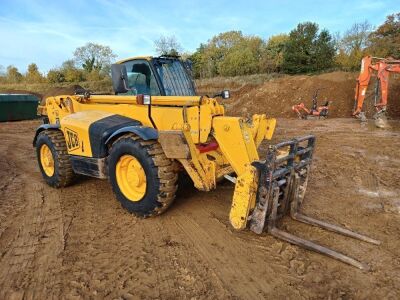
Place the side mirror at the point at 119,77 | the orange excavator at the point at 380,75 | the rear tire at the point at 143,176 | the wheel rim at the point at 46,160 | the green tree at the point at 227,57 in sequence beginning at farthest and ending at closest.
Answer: the green tree at the point at 227,57 < the orange excavator at the point at 380,75 < the wheel rim at the point at 46,160 < the side mirror at the point at 119,77 < the rear tire at the point at 143,176

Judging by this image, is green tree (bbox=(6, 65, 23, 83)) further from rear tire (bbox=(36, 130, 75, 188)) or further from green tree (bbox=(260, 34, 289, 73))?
rear tire (bbox=(36, 130, 75, 188))

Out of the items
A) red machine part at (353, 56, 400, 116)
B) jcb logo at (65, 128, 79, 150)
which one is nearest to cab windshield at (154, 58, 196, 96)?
jcb logo at (65, 128, 79, 150)

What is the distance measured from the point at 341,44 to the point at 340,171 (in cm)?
3358

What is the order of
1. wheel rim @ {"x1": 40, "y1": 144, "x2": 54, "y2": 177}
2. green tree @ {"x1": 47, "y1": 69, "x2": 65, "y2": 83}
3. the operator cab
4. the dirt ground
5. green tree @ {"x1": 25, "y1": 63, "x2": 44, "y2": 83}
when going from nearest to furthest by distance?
the dirt ground < the operator cab < wheel rim @ {"x1": 40, "y1": 144, "x2": 54, "y2": 177} < green tree @ {"x1": 47, "y1": 69, "x2": 65, "y2": 83} < green tree @ {"x1": 25, "y1": 63, "x2": 44, "y2": 83}

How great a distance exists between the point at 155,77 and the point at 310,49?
83.5 feet

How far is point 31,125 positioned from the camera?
15.1 metres

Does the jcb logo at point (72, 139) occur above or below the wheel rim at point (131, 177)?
above

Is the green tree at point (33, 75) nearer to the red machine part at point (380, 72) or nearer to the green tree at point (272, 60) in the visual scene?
the green tree at point (272, 60)

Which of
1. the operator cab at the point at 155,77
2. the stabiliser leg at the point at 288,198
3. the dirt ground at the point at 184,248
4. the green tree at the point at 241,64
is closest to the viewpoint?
the dirt ground at the point at 184,248

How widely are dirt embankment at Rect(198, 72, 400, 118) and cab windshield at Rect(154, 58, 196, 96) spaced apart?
10739mm

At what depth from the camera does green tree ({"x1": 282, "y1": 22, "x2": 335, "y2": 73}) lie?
27328 millimetres

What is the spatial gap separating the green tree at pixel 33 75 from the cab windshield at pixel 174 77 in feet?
146

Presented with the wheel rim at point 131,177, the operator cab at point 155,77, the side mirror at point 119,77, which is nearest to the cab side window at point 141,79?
the operator cab at point 155,77

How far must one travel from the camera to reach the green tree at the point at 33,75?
45.4m
